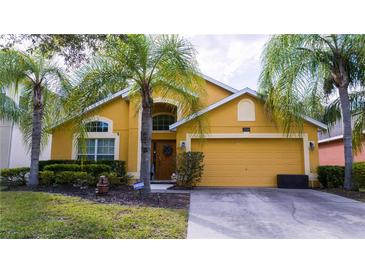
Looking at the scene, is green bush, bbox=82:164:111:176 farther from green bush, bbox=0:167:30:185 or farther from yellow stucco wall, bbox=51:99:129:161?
green bush, bbox=0:167:30:185

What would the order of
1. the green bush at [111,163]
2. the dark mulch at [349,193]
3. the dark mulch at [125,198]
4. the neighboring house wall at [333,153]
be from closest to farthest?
1. the dark mulch at [125,198]
2. the dark mulch at [349,193]
3. the green bush at [111,163]
4. the neighboring house wall at [333,153]

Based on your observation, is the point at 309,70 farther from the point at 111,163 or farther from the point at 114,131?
the point at 114,131

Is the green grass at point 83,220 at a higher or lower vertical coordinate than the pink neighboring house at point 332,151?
lower

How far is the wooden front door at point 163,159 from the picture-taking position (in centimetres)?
1330

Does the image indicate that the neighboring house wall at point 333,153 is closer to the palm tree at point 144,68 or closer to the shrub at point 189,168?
the shrub at point 189,168

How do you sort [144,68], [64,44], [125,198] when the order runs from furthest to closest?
[125,198]
[144,68]
[64,44]

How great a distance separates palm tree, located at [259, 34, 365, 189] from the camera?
9.14 meters

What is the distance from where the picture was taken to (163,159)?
1343 centimetres

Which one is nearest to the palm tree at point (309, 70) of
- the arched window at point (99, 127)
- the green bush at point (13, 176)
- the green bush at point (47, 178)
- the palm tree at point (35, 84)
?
the arched window at point (99, 127)

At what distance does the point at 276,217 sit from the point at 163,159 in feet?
26.5

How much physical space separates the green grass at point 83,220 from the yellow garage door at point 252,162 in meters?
5.28

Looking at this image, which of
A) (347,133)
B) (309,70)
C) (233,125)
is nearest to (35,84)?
(233,125)
